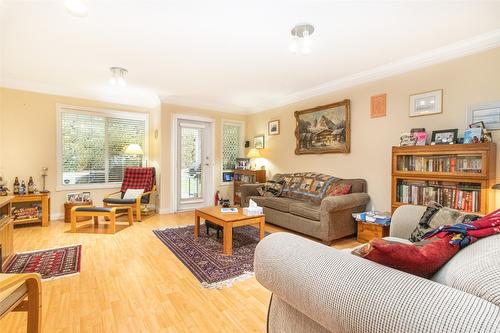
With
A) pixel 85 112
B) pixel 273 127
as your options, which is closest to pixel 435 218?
pixel 273 127

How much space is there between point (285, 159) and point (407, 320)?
175 inches

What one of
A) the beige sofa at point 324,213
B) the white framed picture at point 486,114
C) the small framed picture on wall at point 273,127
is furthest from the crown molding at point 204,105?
the white framed picture at point 486,114

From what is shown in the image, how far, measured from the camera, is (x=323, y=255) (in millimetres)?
922

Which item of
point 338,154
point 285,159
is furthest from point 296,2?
point 285,159

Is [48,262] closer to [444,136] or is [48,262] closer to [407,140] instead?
[407,140]

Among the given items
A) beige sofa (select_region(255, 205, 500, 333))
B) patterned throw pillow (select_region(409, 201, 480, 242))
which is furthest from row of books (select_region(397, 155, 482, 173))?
beige sofa (select_region(255, 205, 500, 333))

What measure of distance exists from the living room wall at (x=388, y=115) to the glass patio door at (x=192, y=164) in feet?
6.10

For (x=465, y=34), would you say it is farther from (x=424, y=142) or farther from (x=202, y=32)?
(x=202, y=32)

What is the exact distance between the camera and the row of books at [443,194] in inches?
98.4

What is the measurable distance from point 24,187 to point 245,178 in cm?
389

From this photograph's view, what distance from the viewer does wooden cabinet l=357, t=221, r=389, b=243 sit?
3035 mm

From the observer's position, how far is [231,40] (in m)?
2.62

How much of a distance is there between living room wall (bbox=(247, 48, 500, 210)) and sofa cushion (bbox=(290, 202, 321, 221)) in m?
0.87

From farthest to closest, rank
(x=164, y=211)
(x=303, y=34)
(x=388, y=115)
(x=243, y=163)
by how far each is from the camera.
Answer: (x=243, y=163) < (x=164, y=211) < (x=388, y=115) < (x=303, y=34)
